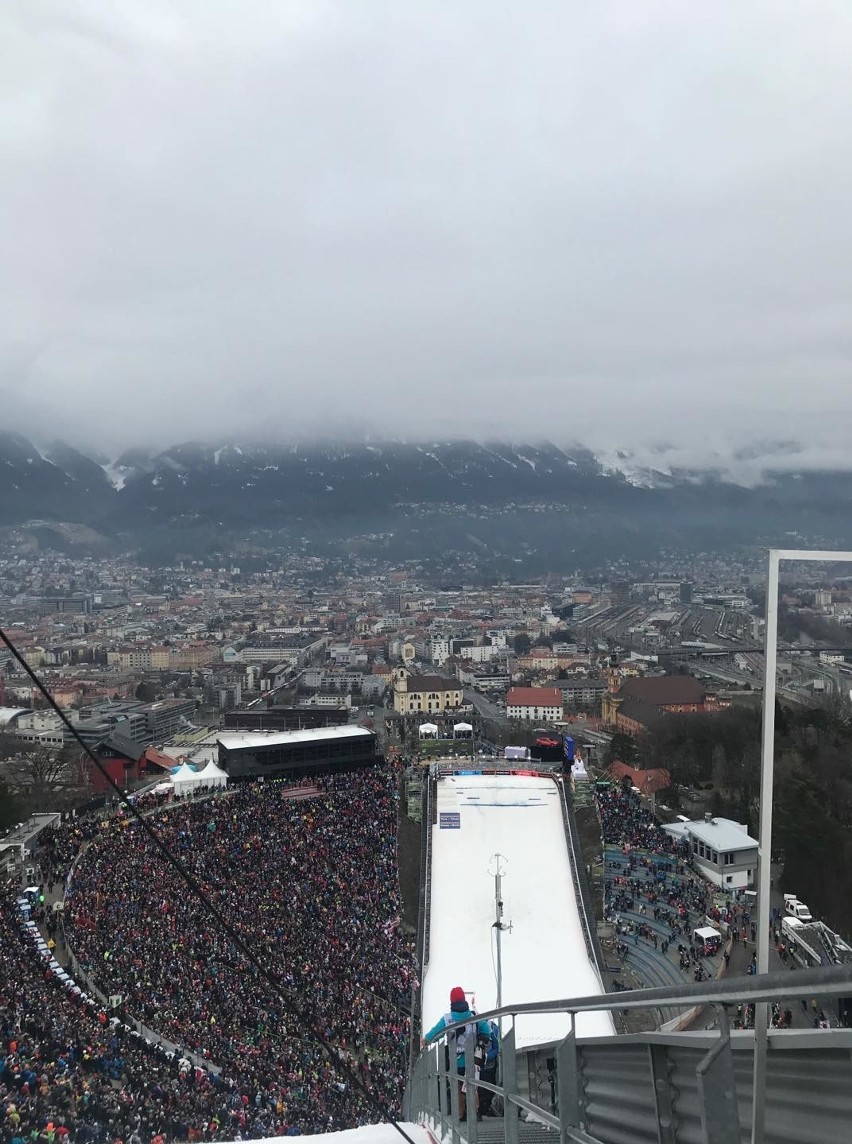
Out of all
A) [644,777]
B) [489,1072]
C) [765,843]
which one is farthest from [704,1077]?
[644,777]

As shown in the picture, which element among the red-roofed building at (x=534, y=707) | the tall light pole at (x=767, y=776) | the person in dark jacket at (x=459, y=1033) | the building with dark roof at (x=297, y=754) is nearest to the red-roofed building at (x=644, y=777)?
the building with dark roof at (x=297, y=754)

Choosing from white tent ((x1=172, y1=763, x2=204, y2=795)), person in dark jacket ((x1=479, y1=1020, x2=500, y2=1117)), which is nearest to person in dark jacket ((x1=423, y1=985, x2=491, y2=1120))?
person in dark jacket ((x1=479, y1=1020, x2=500, y2=1117))

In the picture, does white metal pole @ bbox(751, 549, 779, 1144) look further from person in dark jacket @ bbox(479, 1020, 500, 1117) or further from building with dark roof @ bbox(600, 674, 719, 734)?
building with dark roof @ bbox(600, 674, 719, 734)

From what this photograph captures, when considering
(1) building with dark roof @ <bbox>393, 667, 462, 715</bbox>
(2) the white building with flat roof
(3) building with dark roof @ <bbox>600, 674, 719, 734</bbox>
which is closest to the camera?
(2) the white building with flat roof

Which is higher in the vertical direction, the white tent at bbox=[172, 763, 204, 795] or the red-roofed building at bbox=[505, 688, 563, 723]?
the white tent at bbox=[172, 763, 204, 795]

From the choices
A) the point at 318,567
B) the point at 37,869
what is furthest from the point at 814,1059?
the point at 318,567

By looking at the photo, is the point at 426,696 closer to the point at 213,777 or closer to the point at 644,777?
the point at 644,777

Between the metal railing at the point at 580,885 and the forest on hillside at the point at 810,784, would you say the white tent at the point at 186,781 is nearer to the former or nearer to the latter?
the metal railing at the point at 580,885
